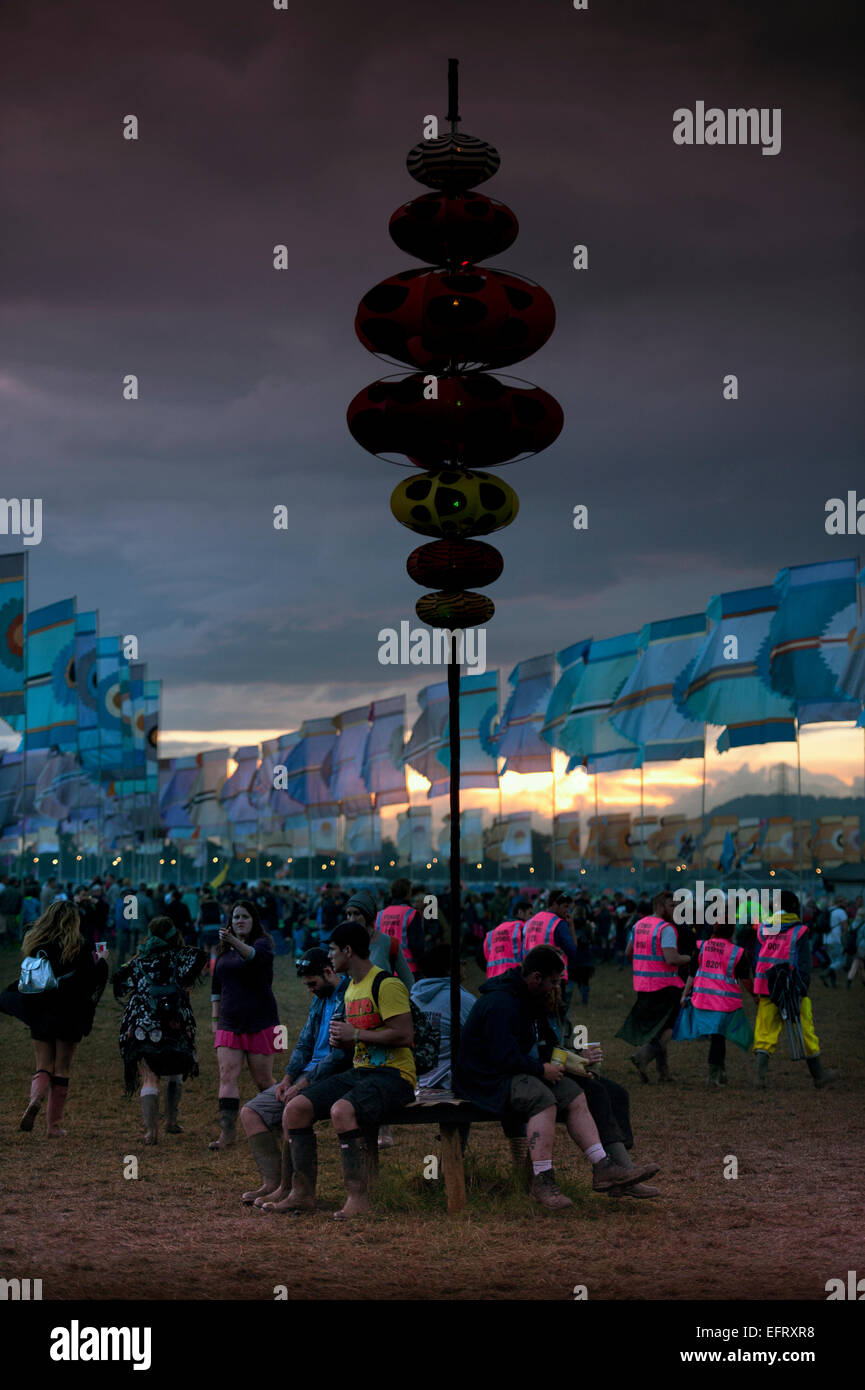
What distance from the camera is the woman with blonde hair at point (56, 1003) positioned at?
1123 centimetres

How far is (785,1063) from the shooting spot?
52.7ft

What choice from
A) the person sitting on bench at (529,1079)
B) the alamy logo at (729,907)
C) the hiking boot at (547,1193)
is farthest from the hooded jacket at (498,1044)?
the alamy logo at (729,907)

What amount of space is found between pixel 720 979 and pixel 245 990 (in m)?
5.18

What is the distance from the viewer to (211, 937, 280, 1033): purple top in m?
11.2

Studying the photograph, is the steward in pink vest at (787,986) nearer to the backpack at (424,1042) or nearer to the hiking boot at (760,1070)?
the hiking boot at (760,1070)

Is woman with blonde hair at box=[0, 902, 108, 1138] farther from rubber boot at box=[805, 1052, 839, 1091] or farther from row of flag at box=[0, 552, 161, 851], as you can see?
row of flag at box=[0, 552, 161, 851]

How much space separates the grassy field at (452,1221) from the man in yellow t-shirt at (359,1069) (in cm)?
28

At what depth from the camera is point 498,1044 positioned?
8414 millimetres

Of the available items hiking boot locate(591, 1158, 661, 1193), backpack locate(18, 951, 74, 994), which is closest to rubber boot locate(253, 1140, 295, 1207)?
hiking boot locate(591, 1158, 661, 1193)

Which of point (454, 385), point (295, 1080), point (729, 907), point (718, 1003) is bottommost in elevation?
point (295, 1080)

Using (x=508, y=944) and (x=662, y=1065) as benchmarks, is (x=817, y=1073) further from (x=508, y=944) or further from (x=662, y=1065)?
(x=508, y=944)

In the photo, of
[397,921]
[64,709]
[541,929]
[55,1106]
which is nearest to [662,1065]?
[541,929]
